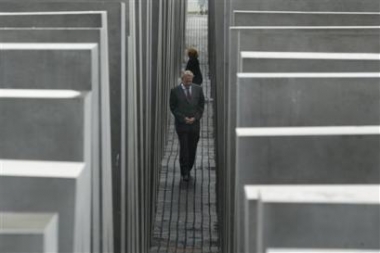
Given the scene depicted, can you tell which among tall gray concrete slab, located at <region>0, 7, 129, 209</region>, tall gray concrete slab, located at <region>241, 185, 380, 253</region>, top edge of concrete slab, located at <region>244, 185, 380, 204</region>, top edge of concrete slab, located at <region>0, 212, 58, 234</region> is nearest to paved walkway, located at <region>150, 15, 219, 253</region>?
tall gray concrete slab, located at <region>0, 7, 129, 209</region>

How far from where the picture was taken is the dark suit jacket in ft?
29.7

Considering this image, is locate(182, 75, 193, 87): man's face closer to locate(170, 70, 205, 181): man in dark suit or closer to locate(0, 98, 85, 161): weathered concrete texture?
locate(170, 70, 205, 181): man in dark suit

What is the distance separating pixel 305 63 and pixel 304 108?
0.60 m

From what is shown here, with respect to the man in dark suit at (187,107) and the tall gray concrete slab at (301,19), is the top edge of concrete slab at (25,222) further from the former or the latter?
the man in dark suit at (187,107)

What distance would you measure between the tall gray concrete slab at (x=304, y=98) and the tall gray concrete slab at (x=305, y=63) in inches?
17.1

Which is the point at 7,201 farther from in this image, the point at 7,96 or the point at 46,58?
the point at 46,58

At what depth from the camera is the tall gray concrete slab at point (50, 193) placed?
3.17 m

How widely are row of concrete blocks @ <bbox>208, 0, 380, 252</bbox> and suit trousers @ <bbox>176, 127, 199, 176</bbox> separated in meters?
3.47

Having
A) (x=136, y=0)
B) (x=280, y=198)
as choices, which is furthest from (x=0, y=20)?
(x=280, y=198)

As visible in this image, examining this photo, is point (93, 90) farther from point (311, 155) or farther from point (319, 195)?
A: point (319, 195)

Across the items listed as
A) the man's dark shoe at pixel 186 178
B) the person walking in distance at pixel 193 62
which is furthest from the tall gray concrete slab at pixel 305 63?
the person walking in distance at pixel 193 62

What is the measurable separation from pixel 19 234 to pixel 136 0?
4155 mm

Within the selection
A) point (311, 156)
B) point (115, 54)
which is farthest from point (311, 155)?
point (115, 54)

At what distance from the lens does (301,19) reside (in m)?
6.11
